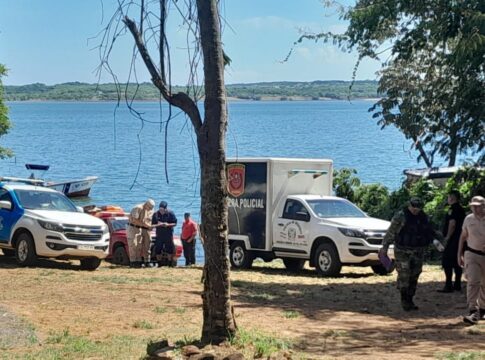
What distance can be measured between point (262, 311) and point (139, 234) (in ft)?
27.4

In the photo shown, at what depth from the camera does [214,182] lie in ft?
27.3

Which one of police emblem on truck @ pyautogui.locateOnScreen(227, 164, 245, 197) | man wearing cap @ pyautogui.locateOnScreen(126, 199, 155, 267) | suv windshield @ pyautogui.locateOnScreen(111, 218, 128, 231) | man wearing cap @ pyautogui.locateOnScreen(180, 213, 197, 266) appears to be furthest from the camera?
suv windshield @ pyautogui.locateOnScreen(111, 218, 128, 231)

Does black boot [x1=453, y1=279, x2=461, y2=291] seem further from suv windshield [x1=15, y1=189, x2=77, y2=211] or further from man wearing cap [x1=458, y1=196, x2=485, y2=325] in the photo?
suv windshield [x1=15, y1=189, x2=77, y2=211]

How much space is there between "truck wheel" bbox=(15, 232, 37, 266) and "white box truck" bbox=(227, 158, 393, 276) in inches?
168

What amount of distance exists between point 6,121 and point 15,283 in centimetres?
1614

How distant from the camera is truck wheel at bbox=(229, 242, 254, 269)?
2023 cm

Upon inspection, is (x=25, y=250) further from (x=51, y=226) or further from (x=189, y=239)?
(x=189, y=239)

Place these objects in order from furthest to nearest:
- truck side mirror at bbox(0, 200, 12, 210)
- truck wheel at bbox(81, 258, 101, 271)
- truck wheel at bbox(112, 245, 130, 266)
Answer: truck wheel at bbox(112, 245, 130, 266), truck wheel at bbox(81, 258, 101, 271), truck side mirror at bbox(0, 200, 12, 210)

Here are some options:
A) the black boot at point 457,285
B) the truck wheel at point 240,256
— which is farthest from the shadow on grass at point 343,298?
the truck wheel at point 240,256

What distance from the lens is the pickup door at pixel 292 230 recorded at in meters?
19.0

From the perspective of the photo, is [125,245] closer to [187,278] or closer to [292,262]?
Answer: [292,262]

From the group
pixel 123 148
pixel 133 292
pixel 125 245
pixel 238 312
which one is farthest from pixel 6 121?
pixel 123 148

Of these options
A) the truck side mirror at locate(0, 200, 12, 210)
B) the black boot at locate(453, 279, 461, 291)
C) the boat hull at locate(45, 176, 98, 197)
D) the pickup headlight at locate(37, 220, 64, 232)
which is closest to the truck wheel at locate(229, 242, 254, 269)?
the pickup headlight at locate(37, 220, 64, 232)

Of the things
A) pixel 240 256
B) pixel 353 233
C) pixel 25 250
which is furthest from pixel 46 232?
pixel 353 233
